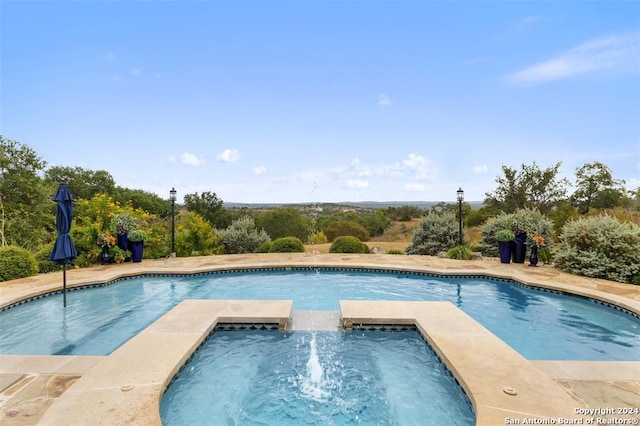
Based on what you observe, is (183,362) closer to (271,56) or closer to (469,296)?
(469,296)

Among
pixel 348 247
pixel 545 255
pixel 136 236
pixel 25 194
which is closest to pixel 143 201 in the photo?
pixel 25 194

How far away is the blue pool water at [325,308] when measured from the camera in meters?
4.81

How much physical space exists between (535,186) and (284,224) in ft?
46.7

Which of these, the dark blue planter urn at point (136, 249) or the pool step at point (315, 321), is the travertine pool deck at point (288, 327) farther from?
the dark blue planter urn at point (136, 249)

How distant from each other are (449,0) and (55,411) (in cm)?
1304

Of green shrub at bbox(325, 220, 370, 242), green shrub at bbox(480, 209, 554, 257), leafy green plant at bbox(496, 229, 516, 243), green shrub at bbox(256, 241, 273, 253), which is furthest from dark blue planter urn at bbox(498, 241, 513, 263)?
green shrub at bbox(325, 220, 370, 242)

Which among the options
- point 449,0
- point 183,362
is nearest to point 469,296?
point 183,362

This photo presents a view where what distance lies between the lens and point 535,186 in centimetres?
1911

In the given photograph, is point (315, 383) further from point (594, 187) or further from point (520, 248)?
point (594, 187)

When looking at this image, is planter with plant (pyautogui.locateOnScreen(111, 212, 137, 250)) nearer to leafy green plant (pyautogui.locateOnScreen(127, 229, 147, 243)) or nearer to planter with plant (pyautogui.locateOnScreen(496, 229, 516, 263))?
leafy green plant (pyautogui.locateOnScreen(127, 229, 147, 243))

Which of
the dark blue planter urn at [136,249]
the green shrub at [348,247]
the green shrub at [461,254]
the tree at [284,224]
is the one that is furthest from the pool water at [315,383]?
the tree at [284,224]

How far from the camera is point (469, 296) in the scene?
293 inches

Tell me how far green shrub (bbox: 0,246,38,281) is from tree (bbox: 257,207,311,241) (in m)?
11.4

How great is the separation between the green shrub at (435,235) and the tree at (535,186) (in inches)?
340
